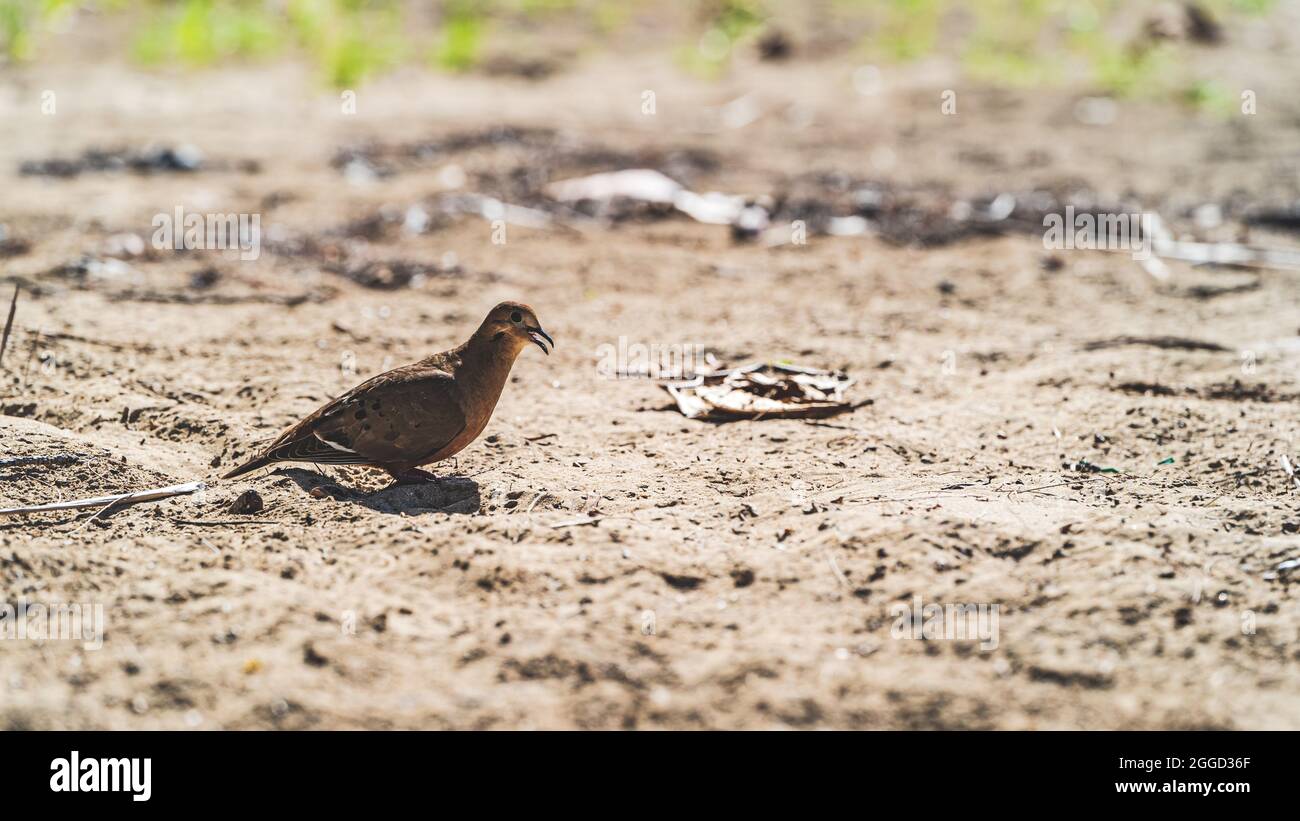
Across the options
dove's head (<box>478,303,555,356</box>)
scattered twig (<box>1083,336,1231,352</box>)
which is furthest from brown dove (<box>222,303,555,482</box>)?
scattered twig (<box>1083,336,1231,352</box>)

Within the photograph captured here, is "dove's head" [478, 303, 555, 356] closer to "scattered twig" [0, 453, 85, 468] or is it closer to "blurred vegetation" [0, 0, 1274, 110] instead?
"scattered twig" [0, 453, 85, 468]

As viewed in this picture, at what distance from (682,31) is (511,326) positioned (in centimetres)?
1089

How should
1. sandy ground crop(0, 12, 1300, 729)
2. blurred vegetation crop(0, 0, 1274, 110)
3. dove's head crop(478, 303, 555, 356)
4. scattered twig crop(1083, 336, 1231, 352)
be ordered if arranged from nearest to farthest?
1. sandy ground crop(0, 12, 1300, 729)
2. dove's head crop(478, 303, 555, 356)
3. scattered twig crop(1083, 336, 1231, 352)
4. blurred vegetation crop(0, 0, 1274, 110)

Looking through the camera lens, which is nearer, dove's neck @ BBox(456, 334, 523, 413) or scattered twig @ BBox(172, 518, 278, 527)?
scattered twig @ BBox(172, 518, 278, 527)

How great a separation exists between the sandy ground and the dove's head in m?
0.51

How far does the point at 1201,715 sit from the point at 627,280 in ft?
16.2

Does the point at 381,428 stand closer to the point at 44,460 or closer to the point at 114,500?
the point at 114,500

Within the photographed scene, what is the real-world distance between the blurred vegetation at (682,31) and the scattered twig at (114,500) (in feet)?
28.5

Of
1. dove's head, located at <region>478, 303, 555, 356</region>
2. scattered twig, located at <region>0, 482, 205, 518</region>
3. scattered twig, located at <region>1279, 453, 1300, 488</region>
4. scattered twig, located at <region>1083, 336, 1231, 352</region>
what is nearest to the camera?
scattered twig, located at <region>0, 482, 205, 518</region>

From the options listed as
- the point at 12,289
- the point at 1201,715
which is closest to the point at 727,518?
the point at 1201,715

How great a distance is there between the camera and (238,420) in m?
5.11

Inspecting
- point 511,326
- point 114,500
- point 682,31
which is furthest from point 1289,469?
point 682,31

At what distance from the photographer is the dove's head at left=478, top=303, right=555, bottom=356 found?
15.6 feet
